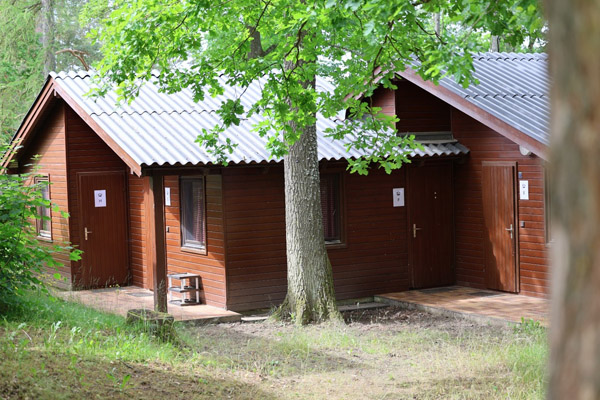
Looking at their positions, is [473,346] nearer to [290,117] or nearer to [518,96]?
[290,117]

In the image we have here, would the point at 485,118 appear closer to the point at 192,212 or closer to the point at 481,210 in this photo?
the point at 481,210

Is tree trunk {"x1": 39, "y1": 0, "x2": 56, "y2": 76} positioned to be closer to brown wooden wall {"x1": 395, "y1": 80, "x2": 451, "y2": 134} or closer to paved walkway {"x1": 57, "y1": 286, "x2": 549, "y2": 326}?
paved walkway {"x1": 57, "y1": 286, "x2": 549, "y2": 326}

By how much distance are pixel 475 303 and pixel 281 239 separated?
3331 mm

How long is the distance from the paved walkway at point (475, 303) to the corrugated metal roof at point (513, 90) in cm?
253

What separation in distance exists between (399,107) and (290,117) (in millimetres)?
5559

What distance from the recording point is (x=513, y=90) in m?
14.2

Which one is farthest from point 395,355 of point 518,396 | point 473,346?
point 518,396

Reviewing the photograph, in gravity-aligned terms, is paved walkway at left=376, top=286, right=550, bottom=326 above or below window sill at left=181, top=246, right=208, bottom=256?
below

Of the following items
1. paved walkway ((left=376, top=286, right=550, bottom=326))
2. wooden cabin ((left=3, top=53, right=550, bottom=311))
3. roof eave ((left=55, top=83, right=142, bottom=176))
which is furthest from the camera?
wooden cabin ((left=3, top=53, right=550, bottom=311))

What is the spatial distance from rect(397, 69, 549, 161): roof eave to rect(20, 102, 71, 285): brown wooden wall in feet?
21.9

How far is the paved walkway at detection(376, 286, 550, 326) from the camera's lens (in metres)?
11.7

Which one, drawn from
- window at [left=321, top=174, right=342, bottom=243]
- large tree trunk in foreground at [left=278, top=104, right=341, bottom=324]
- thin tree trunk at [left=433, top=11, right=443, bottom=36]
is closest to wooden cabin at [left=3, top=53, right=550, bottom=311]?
window at [left=321, top=174, right=342, bottom=243]

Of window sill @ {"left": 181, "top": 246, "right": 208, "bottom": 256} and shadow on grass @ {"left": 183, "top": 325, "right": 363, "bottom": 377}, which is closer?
shadow on grass @ {"left": 183, "top": 325, "right": 363, "bottom": 377}

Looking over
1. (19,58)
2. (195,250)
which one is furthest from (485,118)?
(19,58)
